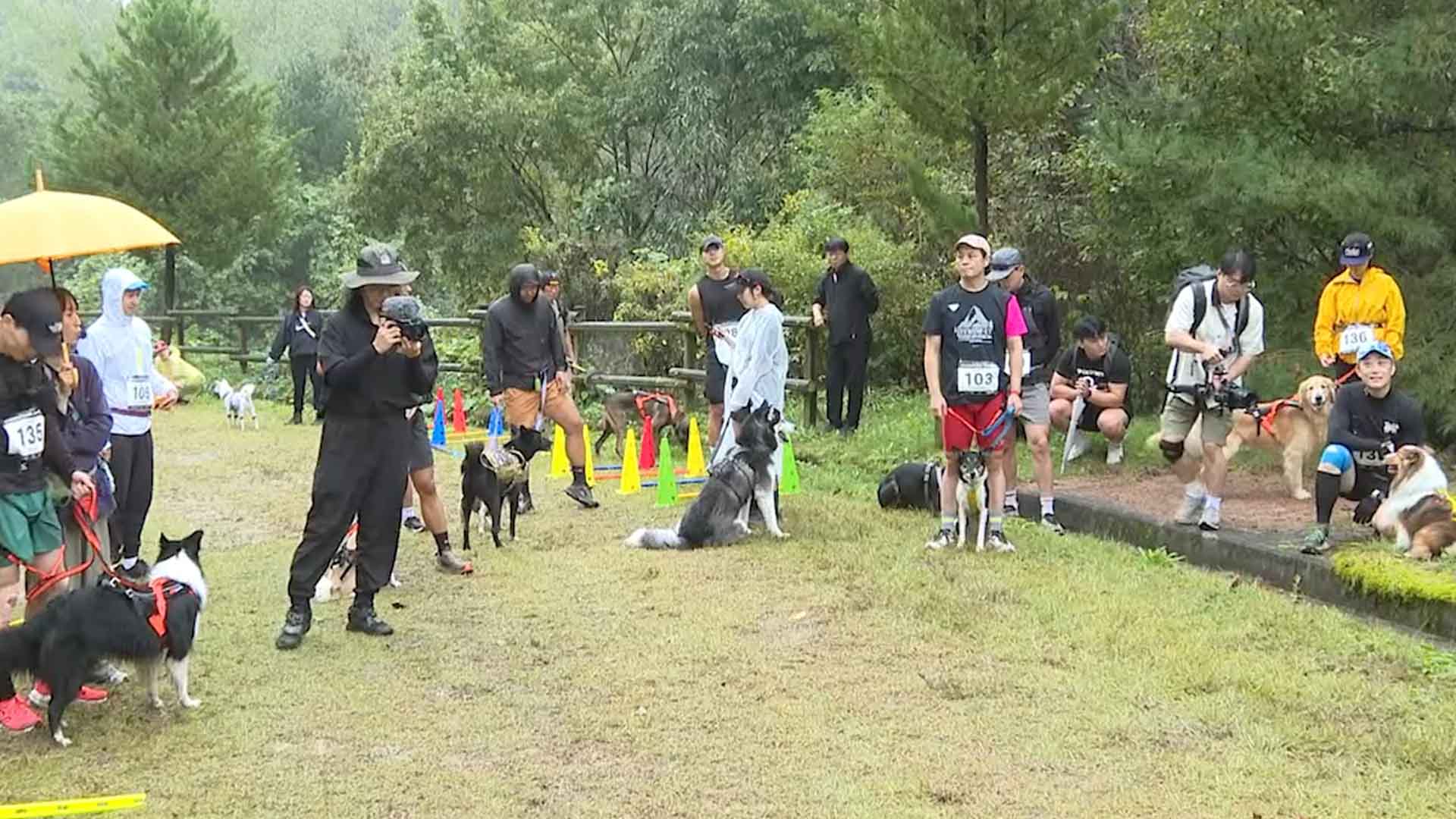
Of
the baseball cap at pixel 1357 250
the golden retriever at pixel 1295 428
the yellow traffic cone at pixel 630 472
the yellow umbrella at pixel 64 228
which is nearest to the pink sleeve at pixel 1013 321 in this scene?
the golden retriever at pixel 1295 428

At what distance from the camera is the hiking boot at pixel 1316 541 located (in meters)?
6.82

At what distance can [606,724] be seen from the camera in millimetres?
4895

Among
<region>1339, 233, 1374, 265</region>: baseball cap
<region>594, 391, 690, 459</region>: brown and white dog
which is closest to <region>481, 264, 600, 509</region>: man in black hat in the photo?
<region>594, 391, 690, 459</region>: brown and white dog

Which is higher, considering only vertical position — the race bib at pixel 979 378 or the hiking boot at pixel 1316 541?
the race bib at pixel 979 378

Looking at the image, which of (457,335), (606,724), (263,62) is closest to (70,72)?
(457,335)

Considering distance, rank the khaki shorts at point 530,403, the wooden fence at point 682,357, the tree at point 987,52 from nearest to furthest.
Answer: the khaki shorts at point 530,403, the tree at point 987,52, the wooden fence at point 682,357

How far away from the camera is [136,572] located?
5734mm

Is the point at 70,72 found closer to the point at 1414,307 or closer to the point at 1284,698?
the point at 1414,307

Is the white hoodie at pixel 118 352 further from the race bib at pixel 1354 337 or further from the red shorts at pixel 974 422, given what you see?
the race bib at pixel 1354 337

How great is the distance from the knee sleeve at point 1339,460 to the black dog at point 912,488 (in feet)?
8.08

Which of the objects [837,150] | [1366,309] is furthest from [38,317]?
[837,150]

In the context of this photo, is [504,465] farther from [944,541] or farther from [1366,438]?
[1366,438]

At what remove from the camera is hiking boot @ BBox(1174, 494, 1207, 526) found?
7.69 m

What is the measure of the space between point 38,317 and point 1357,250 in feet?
22.7
